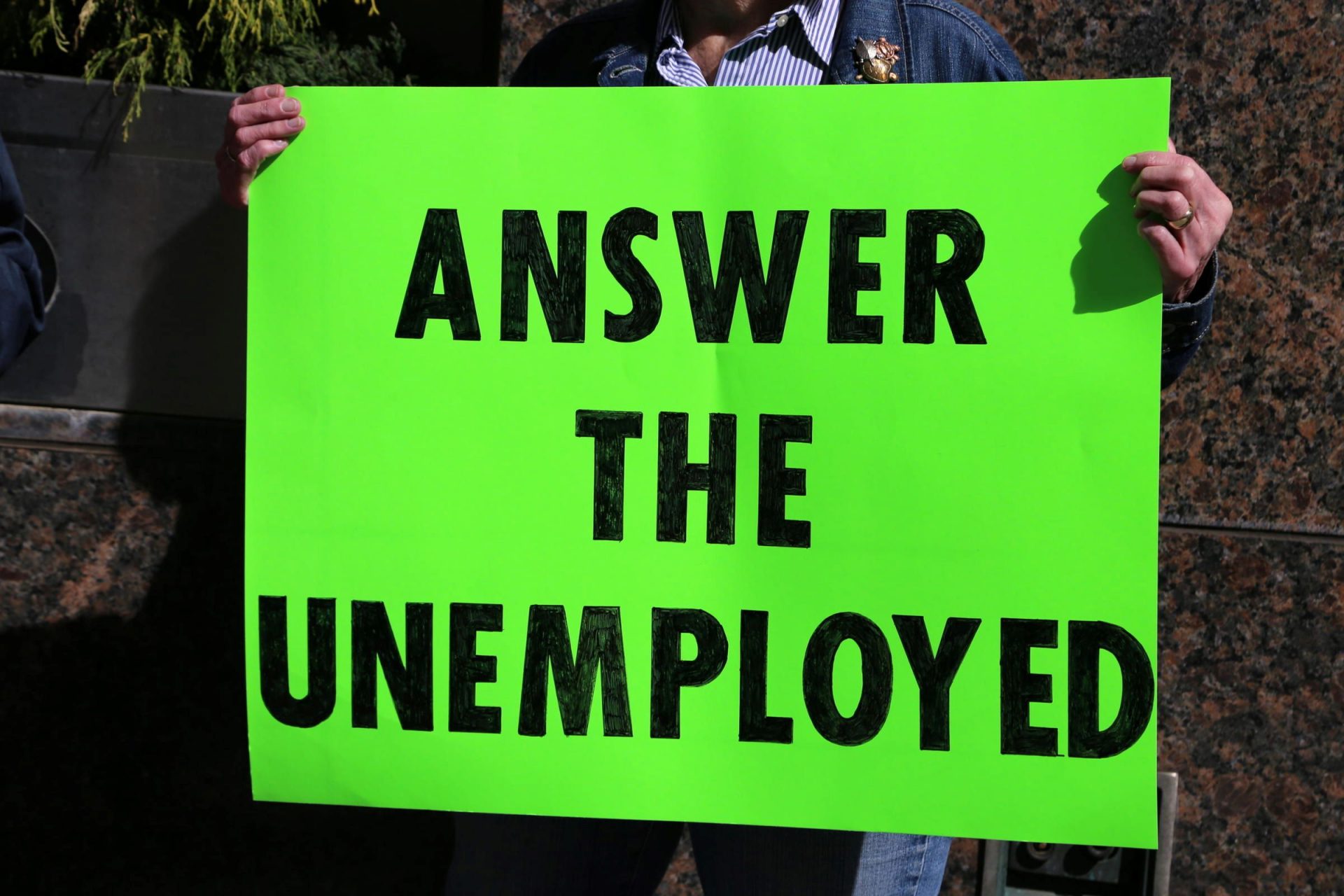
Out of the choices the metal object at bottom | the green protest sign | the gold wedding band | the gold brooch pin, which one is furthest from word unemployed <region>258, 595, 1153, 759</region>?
the metal object at bottom

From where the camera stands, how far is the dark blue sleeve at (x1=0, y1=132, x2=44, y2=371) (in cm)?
175

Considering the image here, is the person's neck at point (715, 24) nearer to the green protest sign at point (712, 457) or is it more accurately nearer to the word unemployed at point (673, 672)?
the green protest sign at point (712, 457)

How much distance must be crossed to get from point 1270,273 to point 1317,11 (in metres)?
0.58

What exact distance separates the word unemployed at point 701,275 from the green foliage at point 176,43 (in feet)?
4.09

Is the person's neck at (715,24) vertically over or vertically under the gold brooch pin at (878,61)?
over

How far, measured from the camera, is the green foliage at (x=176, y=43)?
254 centimetres

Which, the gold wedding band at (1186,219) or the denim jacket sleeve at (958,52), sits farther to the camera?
the denim jacket sleeve at (958,52)

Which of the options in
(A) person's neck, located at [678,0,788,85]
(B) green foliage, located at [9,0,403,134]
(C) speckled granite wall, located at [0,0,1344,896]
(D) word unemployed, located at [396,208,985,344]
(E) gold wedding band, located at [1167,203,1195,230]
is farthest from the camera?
(B) green foliage, located at [9,0,403,134]

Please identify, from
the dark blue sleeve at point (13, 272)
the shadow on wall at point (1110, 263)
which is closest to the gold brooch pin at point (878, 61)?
the shadow on wall at point (1110, 263)

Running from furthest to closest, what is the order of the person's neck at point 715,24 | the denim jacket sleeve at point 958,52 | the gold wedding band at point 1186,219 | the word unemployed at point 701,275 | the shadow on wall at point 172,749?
the shadow on wall at point 172,749 < the person's neck at point 715,24 < the denim jacket sleeve at point 958,52 < the word unemployed at point 701,275 < the gold wedding band at point 1186,219

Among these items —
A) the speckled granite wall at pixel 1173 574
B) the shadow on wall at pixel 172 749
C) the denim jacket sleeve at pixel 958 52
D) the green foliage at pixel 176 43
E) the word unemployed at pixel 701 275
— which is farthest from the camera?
the shadow on wall at pixel 172 749

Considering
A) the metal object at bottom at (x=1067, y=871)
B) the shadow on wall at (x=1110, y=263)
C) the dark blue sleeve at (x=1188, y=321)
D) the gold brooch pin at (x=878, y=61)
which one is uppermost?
the gold brooch pin at (x=878, y=61)

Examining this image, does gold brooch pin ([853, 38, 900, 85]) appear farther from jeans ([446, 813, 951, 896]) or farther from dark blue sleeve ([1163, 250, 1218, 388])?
jeans ([446, 813, 951, 896])

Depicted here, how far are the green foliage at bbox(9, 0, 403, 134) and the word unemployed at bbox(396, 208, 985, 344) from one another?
1247mm
